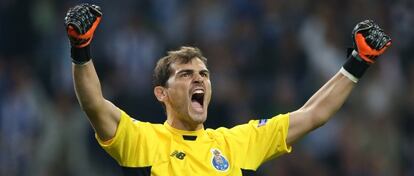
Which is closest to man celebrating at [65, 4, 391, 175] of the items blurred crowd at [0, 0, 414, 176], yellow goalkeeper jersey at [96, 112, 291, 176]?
yellow goalkeeper jersey at [96, 112, 291, 176]

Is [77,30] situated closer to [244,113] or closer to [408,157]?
[244,113]

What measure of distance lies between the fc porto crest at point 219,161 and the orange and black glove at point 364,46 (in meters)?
0.98

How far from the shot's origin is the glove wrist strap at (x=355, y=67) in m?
6.37

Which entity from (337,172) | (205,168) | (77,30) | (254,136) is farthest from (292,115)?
(337,172)

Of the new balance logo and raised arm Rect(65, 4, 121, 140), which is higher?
raised arm Rect(65, 4, 121, 140)

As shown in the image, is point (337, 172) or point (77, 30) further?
point (337, 172)

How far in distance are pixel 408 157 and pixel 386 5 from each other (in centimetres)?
196

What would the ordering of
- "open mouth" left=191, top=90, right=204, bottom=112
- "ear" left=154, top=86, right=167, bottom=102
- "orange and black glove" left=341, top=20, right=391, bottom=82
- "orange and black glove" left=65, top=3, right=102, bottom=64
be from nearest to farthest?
"orange and black glove" left=65, top=3, right=102, bottom=64 < "orange and black glove" left=341, top=20, right=391, bottom=82 < "open mouth" left=191, top=90, right=204, bottom=112 < "ear" left=154, top=86, right=167, bottom=102

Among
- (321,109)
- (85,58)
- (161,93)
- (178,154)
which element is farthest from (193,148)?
(85,58)

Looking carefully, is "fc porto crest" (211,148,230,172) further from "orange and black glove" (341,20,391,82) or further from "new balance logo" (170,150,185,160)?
"orange and black glove" (341,20,391,82)

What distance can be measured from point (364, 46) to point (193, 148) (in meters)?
1.27

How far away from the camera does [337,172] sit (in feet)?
34.3

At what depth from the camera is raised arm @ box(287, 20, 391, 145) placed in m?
6.31

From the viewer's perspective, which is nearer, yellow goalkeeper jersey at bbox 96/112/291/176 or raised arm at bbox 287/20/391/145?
yellow goalkeeper jersey at bbox 96/112/291/176
